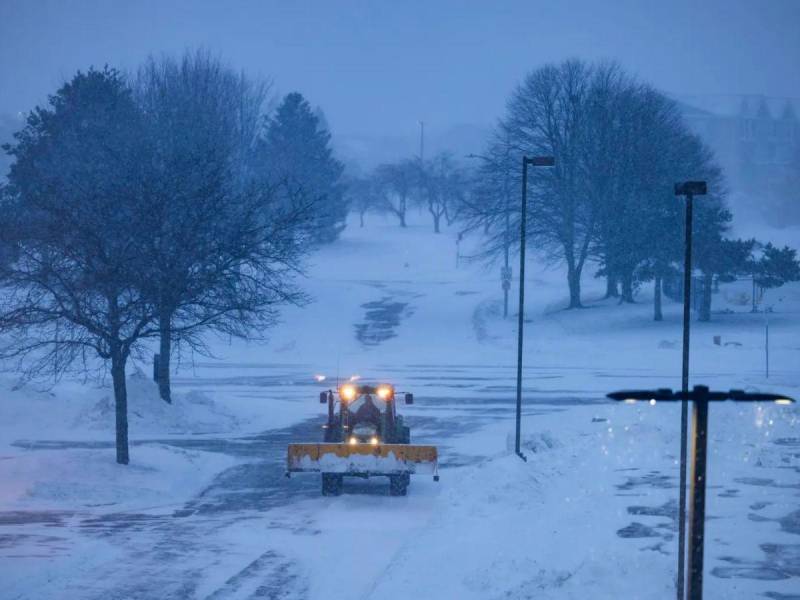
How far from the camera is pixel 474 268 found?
302 ft

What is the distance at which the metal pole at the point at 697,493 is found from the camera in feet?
26.5

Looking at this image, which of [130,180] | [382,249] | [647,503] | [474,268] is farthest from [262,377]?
[382,249]

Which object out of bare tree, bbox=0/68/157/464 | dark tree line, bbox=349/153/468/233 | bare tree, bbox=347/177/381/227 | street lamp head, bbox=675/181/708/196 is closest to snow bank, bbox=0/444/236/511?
bare tree, bbox=0/68/157/464

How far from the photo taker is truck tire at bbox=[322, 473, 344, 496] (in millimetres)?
21094

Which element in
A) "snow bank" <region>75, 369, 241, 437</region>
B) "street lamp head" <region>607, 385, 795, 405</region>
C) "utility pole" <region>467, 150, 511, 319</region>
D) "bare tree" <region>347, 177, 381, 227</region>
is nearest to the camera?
"street lamp head" <region>607, 385, 795, 405</region>

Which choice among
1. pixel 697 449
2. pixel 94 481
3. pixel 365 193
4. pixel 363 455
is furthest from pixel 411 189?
pixel 697 449

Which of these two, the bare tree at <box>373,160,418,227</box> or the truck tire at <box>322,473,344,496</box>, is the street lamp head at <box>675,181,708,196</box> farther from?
the bare tree at <box>373,160,418,227</box>

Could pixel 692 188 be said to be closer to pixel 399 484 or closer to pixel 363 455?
pixel 363 455

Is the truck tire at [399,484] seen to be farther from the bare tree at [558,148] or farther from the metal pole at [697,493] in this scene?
the bare tree at [558,148]

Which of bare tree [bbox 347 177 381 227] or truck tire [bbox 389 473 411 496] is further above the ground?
bare tree [bbox 347 177 381 227]

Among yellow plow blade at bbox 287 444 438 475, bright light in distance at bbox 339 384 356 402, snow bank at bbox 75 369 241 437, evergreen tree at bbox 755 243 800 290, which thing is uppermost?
evergreen tree at bbox 755 243 800 290

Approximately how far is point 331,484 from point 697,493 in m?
13.7

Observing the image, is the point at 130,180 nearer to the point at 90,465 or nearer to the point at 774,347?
the point at 90,465

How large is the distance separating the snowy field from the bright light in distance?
72.1 inches
